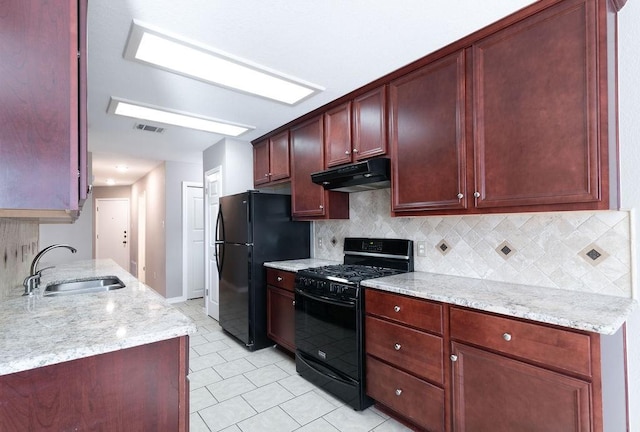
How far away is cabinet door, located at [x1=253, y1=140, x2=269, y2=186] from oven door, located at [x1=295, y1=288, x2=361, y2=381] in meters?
1.65

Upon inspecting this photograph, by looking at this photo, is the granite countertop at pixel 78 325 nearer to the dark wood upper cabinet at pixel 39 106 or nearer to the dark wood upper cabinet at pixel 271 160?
the dark wood upper cabinet at pixel 39 106

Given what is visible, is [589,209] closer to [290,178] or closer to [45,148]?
[45,148]

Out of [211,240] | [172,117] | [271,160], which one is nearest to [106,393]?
[172,117]

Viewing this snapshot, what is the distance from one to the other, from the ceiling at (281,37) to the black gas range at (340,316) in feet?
4.58

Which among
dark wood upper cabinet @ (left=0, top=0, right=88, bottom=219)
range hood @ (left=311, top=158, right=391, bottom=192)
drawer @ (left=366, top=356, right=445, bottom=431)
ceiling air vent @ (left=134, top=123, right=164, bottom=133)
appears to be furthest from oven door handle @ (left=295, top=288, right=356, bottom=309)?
ceiling air vent @ (left=134, top=123, right=164, bottom=133)

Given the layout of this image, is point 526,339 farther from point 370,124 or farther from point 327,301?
point 370,124

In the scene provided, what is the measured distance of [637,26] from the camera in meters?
1.60

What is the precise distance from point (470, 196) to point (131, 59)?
7.39 feet

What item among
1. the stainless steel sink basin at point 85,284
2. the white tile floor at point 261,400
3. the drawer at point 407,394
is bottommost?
the white tile floor at point 261,400

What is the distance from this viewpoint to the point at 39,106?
959 mm

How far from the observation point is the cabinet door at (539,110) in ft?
4.80

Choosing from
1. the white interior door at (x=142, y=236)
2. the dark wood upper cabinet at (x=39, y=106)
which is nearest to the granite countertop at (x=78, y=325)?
the dark wood upper cabinet at (x=39, y=106)

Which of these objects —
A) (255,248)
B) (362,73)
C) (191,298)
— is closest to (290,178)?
(255,248)

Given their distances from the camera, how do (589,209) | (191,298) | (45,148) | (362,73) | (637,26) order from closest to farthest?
(45,148), (589,209), (637,26), (362,73), (191,298)
